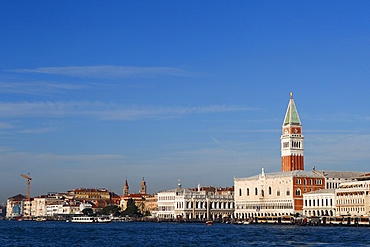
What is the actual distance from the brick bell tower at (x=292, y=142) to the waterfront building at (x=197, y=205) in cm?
1739

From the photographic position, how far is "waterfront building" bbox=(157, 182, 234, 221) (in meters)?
135

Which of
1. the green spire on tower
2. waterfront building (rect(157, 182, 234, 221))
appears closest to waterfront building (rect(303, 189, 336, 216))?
the green spire on tower

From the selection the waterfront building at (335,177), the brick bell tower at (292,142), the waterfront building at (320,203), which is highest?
the brick bell tower at (292,142)

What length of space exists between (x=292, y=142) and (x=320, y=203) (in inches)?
806

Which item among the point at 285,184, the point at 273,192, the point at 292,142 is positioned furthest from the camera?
the point at 292,142

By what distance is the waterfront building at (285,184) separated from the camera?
111750 mm

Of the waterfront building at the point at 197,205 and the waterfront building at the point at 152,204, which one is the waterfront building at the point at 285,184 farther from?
the waterfront building at the point at 152,204

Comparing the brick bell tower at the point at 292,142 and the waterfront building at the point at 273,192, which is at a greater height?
the brick bell tower at the point at 292,142

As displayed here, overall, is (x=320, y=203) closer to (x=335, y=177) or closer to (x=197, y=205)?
(x=335, y=177)

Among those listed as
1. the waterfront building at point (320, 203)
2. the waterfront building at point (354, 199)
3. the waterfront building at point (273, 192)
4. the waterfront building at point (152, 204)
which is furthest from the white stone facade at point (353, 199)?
the waterfront building at point (152, 204)

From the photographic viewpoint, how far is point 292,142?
12362 cm

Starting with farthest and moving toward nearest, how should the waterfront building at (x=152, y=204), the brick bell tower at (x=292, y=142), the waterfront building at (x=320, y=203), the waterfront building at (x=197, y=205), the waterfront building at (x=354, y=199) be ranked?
1. the waterfront building at (x=152, y=204)
2. the waterfront building at (x=197, y=205)
3. the brick bell tower at (x=292, y=142)
4. the waterfront building at (x=320, y=203)
5. the waterfront building at (x=354, y=199)

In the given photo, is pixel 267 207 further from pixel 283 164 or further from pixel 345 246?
pixel 345 246

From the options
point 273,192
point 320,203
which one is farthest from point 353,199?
point 273,192
